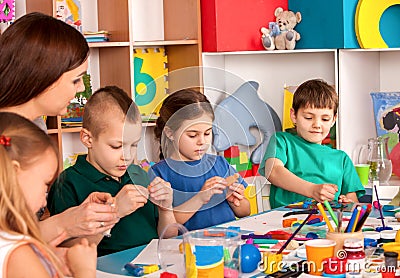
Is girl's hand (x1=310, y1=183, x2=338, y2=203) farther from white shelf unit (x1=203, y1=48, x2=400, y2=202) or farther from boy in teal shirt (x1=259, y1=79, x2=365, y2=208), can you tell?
white shelf unit (x1=203, y1=48, x2=400, y2=202)

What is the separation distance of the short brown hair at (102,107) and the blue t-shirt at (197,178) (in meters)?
0.18

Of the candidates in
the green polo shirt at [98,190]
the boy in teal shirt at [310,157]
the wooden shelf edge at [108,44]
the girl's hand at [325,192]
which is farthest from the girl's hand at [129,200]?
the wooden shelf edge at [108,44]

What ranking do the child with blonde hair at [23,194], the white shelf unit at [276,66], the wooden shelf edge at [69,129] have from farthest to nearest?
the white shelf unit at [276,66] < the wooden shelf edge at [69,129] < the child with blonde hair at [23,194]

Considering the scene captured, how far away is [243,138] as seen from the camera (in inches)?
76.0

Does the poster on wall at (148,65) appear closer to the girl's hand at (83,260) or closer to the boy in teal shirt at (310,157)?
the boy in teal shirt at (310,157)

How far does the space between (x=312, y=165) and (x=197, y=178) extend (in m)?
0.64

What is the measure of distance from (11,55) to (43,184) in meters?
0.46

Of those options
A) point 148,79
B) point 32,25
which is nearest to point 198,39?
point 148,79

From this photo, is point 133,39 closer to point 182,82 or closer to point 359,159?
point 359,159

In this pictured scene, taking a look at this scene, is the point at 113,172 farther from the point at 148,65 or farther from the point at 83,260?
the point at 148,65

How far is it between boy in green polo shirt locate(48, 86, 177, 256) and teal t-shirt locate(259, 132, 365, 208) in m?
0.58

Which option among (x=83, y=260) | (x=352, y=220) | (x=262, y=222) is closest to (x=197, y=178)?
(x=262, y=222)

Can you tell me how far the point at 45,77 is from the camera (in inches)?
60.3

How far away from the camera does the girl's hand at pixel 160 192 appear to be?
5.77 feet
